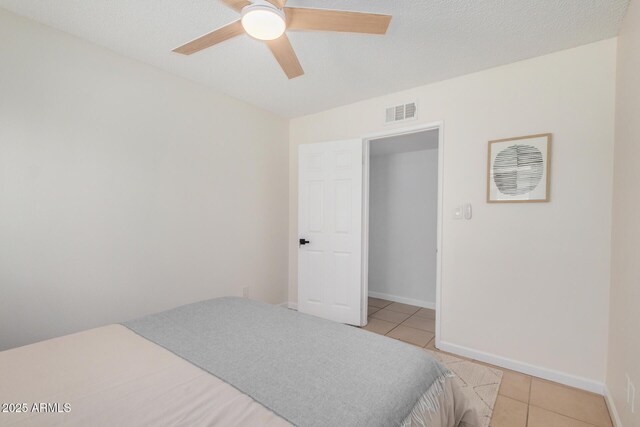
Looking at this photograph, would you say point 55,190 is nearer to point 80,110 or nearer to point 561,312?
point 80,110

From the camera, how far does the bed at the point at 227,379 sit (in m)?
0.89

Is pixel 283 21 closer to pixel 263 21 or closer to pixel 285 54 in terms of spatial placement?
pixel 263 21

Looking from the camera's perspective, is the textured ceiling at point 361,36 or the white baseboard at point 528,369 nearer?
the textured ceiling at point 361,36

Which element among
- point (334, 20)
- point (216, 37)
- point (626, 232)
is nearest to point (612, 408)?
point (626, 232)

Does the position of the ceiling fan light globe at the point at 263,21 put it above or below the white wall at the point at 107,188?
above

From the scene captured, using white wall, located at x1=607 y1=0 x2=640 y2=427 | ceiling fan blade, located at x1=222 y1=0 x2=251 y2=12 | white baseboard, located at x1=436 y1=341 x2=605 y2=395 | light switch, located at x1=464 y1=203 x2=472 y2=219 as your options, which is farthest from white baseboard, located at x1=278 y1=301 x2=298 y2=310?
ceiling fan blade, located at x1=222 y1=0 x2=251 y2=12

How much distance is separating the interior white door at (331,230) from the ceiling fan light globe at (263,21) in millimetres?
1792

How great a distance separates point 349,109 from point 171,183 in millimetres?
2018

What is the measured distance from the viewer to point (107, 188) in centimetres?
219

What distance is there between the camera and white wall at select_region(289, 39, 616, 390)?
1997 mm

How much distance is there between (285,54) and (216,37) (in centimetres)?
39

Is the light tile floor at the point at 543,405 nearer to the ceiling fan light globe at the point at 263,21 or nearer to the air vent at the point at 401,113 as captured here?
the air vent at the point at 401,113

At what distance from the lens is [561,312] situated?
83.2 inches

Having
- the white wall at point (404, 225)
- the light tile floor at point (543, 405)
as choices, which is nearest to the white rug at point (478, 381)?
the light tile floor at point (543, 405)
